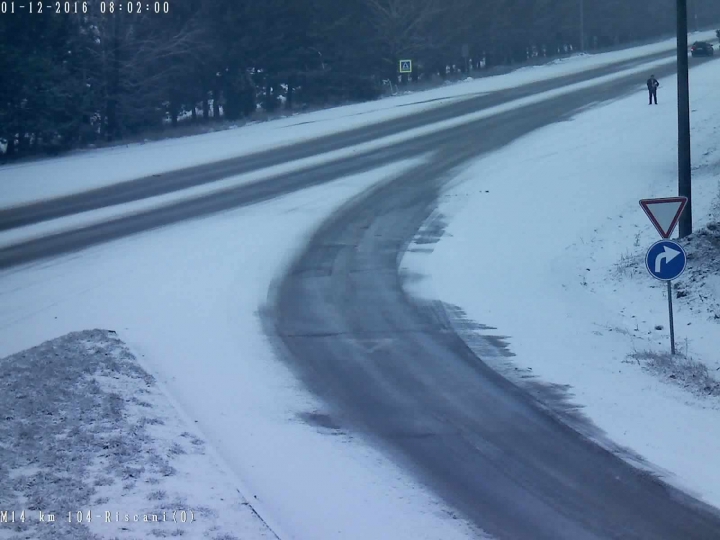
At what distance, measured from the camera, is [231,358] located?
13062mm

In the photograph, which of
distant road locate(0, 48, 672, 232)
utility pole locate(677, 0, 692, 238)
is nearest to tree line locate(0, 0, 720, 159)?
distant road locate(0, 48, 672, 232)

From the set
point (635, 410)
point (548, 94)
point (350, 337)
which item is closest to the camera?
point (635, 410)

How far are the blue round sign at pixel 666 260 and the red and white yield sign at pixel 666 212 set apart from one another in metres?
0.32

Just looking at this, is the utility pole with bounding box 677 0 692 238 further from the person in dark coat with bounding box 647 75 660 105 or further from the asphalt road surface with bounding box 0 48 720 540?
the person in dark coat with bounding box 647 75 660 105

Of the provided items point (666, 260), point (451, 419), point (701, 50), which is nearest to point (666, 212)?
point (666, 260)

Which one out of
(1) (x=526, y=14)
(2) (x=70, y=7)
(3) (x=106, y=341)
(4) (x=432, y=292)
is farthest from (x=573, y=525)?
(1) (x=526, y=14)

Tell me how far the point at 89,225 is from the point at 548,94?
29538 millimetres

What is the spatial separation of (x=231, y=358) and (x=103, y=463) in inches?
192

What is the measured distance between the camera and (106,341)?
43.3 feet

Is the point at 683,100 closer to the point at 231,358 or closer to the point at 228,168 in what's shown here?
the point at 231,358

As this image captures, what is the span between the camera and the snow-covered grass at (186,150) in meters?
29.5

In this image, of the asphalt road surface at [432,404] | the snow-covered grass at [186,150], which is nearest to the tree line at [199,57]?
the snow-covered grass at [186,150]

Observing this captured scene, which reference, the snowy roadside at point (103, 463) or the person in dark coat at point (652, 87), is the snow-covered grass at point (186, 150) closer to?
the person in dark coat at point (652, 87)

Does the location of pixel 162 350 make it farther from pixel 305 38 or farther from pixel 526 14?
pixel 526 14
